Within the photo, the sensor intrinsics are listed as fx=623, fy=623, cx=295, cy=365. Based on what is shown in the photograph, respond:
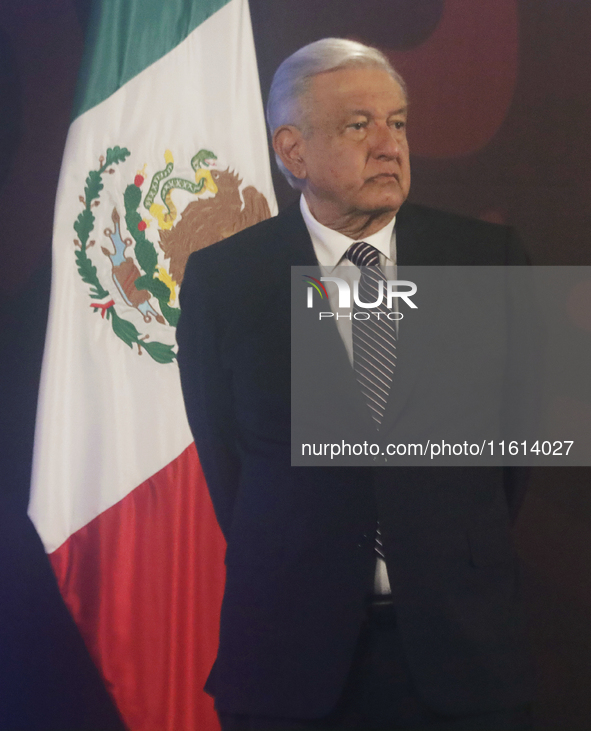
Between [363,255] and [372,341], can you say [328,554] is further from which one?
[363,255]

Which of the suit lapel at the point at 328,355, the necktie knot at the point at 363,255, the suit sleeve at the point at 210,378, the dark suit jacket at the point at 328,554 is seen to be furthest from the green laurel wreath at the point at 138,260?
the necktie knot at the point at 363,255

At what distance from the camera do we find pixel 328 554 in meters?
1.28

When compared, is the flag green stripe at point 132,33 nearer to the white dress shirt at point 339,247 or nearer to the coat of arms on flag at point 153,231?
the coat of arms on flag at point 153,231

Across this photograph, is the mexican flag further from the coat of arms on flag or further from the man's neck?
the man's neck

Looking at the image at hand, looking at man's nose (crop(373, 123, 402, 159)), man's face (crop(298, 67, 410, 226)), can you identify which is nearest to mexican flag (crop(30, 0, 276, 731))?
man's face (crop(298, 67, 410, 226))

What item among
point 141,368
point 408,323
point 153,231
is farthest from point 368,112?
point 141,368

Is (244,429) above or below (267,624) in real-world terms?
above

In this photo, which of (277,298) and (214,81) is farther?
(214,81)

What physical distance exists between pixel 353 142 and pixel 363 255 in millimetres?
279

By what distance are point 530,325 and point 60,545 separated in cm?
138

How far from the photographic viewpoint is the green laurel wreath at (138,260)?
5.53 feet

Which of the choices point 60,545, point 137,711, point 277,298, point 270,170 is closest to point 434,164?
point 270,170

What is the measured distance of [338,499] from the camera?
1.31 metres

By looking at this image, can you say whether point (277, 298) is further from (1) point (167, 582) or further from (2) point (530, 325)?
(1) point (167, 582)
